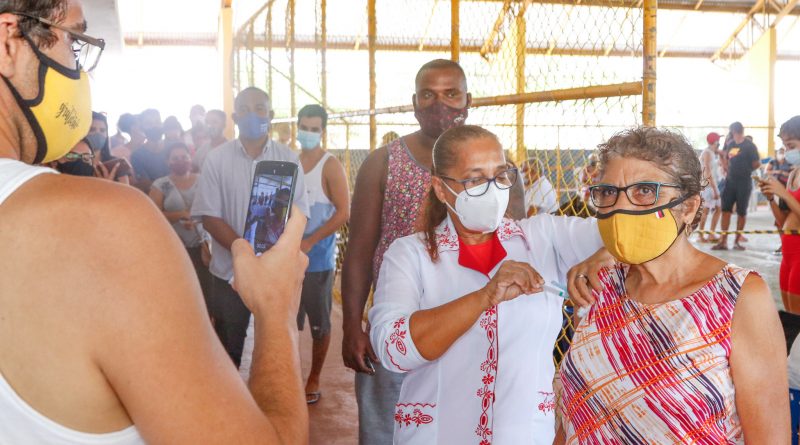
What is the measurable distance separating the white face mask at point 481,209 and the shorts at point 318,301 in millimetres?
2734

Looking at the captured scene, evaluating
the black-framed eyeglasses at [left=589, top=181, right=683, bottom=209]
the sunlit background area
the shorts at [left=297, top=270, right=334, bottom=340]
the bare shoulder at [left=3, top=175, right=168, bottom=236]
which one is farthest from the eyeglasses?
the sunlit background area

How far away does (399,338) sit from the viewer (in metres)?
1.92

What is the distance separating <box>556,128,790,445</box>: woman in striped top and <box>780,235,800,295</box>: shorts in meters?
3.31

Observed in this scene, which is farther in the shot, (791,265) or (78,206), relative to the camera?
(791,265)

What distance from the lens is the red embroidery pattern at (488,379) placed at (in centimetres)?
196

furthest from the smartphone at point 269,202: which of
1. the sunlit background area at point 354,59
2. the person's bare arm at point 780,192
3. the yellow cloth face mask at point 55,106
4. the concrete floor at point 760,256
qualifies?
the concrete floor at point 760,256

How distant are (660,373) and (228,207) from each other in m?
2.96

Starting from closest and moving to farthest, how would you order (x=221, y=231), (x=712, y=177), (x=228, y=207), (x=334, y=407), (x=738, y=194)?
(x=221, y=231) → (x=228, y=207) → (x=334, y=407) → (x=738, y=194) → (x=712, y=177)

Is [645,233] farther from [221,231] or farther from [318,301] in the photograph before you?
[318,301]

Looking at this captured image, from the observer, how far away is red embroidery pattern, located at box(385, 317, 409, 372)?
1.91 m

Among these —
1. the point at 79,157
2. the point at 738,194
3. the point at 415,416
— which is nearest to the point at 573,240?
the point at 415,416

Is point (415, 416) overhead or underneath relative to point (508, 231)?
underneath

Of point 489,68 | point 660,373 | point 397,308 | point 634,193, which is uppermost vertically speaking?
point 489,68

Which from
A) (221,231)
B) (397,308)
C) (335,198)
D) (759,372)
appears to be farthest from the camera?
(335,198)
